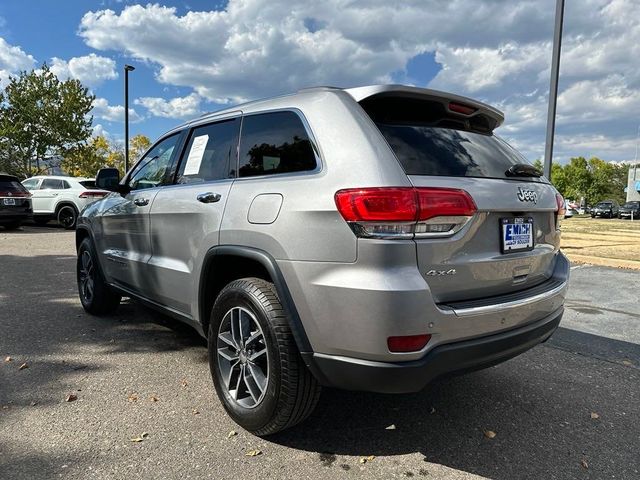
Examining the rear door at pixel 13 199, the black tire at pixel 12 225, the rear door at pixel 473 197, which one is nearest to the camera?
the rear door at pixel 473 197

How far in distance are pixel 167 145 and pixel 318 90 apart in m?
1.82

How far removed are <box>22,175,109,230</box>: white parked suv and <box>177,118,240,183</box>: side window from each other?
41.0 ft

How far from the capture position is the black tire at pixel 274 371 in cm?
231

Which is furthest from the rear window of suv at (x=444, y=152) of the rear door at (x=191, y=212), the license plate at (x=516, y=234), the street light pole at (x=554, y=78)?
the street light pole at (x=554, y=78)

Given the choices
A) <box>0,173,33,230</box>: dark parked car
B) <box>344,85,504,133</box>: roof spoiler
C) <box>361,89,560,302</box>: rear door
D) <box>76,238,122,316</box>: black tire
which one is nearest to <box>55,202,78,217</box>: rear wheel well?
<box>0,173,33,230</box>: dark parked car

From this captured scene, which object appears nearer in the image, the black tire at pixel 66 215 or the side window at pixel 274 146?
the side window at pixel 274 146

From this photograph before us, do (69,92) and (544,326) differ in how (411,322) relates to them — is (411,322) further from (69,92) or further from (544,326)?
(69,92)

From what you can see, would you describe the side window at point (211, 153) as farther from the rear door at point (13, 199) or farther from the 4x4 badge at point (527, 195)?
the rear door at point (13, 199)

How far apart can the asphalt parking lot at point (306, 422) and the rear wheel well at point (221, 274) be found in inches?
23.6

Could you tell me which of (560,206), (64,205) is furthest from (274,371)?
(64,205)

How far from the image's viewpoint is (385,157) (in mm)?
2180

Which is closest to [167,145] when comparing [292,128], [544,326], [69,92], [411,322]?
[292,128]

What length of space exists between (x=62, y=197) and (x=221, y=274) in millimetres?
14272

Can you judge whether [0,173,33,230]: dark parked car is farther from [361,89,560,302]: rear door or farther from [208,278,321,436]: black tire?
[361,89,560,302]: rear door
